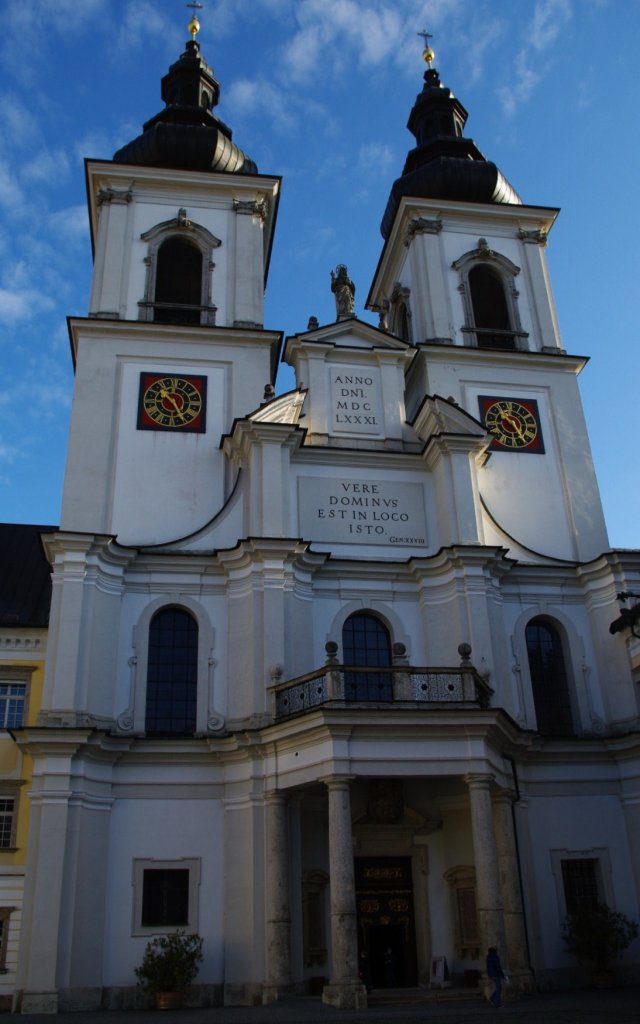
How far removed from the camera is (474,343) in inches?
1106

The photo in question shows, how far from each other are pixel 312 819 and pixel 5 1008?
7.01m

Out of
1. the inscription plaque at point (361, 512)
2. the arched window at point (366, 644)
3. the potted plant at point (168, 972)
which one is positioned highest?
the inscription plaque at point (361, 512)

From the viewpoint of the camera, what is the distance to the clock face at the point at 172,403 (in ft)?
80.3

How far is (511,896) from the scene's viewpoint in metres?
18.6

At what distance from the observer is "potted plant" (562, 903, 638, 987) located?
64.6ft

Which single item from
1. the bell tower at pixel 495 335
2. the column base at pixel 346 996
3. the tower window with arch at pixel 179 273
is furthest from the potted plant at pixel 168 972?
the tower window with arch at pixel 179 273

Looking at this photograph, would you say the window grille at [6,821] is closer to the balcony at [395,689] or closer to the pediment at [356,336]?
the balcony at [395,689]

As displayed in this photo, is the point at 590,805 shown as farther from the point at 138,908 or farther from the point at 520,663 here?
the point at 138,908

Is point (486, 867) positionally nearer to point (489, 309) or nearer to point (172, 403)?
point (172, 403)

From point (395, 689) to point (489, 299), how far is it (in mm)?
15150

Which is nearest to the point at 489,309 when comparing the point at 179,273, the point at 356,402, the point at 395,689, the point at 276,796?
the point at 356,402

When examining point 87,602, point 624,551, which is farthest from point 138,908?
point 624,551

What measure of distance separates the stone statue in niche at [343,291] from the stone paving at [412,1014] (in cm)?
1721

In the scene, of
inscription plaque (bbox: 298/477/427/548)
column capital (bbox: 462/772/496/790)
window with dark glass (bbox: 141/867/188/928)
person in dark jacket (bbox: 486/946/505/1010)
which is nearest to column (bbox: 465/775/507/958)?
column capital (bbox: 462/772/496/790)
